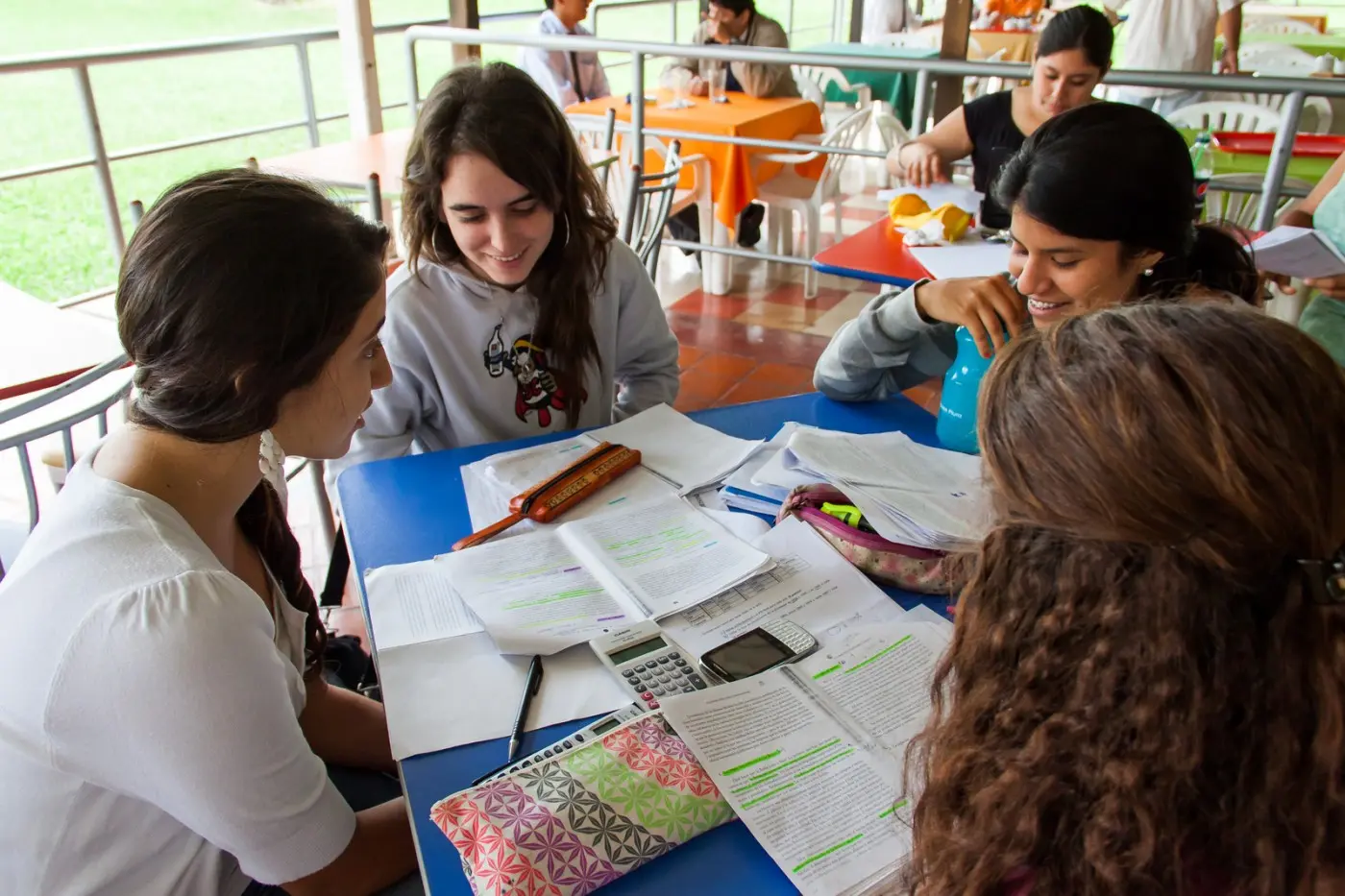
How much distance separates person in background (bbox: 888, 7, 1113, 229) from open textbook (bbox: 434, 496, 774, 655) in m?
1.50

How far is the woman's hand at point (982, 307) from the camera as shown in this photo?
4.13 ft

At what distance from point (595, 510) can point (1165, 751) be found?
2.55 feet

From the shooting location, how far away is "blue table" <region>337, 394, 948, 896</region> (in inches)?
27.8

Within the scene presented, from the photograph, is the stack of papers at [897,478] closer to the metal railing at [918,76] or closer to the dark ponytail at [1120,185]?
the dark ponytail at [1120,185]

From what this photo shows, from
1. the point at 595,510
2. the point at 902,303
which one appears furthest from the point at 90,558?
the point at 902,303

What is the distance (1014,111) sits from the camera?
2674 mm

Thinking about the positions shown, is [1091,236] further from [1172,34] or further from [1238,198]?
[1172,34]

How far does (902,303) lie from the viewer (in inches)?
55.8

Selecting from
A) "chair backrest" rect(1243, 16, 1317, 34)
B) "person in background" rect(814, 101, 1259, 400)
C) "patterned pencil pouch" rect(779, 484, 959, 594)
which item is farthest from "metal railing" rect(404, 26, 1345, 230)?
"chair backrest" rect(1243, 16, 1317, 34)

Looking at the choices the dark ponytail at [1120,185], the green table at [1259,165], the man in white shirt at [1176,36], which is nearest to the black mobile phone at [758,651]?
the dark ponytail at [1120,185]

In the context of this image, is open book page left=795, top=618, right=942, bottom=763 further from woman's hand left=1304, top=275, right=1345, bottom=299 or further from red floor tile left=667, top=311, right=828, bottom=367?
red floor tile left=667, top=311, right=828, bottom=367

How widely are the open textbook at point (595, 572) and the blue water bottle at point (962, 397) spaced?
15.3 inches

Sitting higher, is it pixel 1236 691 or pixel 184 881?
pixel 1236 691

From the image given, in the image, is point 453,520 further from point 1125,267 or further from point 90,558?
point 1125,267
